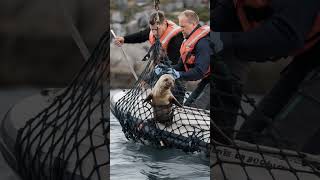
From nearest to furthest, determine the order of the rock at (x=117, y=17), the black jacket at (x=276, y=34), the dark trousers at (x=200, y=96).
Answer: the black jacket at (x=276, y=34)
the dark trousers at (x=200, y=96)
the rock at (x=117, y=17)

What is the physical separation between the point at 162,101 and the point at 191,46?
32 cm

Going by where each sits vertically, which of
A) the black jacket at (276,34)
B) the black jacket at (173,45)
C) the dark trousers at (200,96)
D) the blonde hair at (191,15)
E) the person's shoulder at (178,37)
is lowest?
the dark trousers at (200,96)

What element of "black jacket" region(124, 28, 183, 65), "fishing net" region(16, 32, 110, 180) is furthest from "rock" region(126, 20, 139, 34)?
"fishing net" region(16, 32, 110, 180)

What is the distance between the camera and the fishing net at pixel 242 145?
83 cm

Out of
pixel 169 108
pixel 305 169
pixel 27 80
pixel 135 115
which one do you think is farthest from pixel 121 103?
pixel 27 80

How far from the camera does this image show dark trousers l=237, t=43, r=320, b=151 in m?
0.94

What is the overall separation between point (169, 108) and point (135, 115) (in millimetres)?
202

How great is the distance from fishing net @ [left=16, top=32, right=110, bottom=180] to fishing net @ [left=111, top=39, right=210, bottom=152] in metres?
0.73

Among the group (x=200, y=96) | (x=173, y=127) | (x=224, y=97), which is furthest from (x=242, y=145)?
(x=200, y=96)

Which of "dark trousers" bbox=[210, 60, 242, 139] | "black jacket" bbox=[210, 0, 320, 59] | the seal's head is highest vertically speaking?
"black jacket" bbox=[210, 0, 320, 59]

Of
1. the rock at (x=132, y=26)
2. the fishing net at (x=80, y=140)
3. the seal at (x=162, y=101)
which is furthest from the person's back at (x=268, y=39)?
the rock at (x=132, y=26)

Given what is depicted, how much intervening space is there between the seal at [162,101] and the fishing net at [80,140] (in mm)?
773

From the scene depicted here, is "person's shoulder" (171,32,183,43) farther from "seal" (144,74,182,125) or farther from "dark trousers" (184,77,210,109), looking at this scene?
"seal" (144,74,182,125)

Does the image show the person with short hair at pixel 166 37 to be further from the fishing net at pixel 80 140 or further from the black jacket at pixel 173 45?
the fishing net at pixel 80 140
